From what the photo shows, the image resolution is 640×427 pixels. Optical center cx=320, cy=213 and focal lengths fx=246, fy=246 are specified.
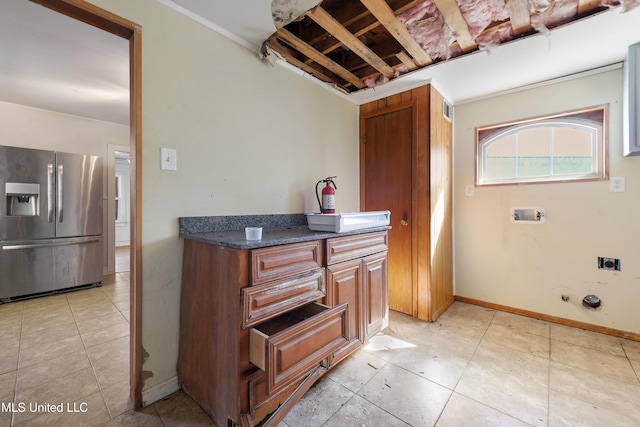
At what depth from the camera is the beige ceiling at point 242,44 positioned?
1486 millimetres

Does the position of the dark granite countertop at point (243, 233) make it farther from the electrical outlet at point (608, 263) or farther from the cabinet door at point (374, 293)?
the electrical outlet at point (608, 263)

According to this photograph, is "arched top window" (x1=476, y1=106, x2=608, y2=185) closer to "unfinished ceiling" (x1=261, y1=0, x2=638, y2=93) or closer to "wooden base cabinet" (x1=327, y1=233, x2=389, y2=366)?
"unfinished ceiling" (x1=261, y1=0, x2=638, y2=93)

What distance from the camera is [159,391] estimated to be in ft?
4.27

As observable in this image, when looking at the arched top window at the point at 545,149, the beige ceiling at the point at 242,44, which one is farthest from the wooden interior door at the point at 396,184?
the arched top window at the point at 545,149

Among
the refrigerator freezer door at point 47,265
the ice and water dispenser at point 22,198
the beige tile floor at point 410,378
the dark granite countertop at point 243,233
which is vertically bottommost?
the beige tile floor at point 410,378

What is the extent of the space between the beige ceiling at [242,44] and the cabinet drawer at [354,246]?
1.40 m

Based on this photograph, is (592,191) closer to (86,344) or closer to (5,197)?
(86,344)

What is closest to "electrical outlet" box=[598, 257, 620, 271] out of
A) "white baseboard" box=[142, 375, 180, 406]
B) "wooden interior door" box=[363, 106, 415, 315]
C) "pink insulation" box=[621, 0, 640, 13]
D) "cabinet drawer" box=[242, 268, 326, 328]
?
"wooden interior door" box=[363, 106, 415, 315]

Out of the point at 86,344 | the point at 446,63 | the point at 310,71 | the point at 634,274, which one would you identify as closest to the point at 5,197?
the point at 86,344

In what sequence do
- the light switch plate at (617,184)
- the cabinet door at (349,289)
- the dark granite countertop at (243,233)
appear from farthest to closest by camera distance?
the light switch plate at (617,184)
the cabinet door at (349,289)
the dark granite countertop at (243,233)

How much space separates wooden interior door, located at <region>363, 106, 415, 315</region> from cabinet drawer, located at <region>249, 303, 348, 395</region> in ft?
4.05

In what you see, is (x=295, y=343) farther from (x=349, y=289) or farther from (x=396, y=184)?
(x=396, y=184)

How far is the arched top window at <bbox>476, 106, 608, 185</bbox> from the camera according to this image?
2.10 meters

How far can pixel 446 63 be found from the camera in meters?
1.93
